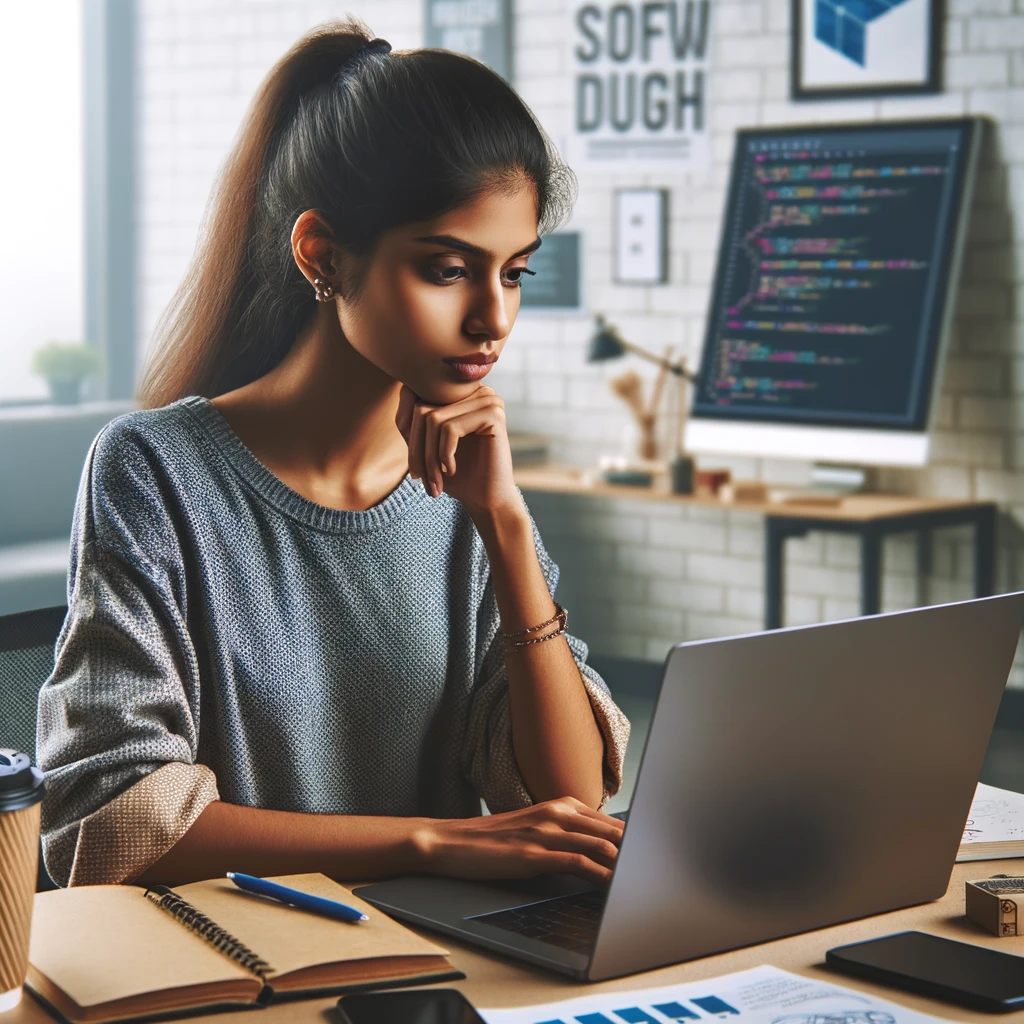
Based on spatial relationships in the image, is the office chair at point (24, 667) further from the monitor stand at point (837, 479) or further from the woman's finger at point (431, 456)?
the monitor stand at point (837, 479)

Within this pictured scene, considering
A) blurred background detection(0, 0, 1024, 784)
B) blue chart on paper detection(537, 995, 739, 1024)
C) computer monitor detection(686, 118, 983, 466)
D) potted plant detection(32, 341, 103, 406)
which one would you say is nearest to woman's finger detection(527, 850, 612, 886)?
blue chart on paper detection(537, 995, 739, 1024)

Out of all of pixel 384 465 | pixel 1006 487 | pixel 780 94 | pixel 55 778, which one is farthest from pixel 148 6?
pixel 55 778

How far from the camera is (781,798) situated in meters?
1.02

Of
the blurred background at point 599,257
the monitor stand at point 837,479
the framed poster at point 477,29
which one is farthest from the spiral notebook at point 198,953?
the framed poster at point 477,29

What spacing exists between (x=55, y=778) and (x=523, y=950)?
1.37 ft

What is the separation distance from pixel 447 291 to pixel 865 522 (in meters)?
2.74

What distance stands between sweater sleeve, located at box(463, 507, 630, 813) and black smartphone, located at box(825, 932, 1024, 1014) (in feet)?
1.61

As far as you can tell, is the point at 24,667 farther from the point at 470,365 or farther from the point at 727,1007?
the point at 727,1007

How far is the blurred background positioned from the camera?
166 inches

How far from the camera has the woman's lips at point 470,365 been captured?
139 centimetres

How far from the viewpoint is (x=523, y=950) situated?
3.39 feet

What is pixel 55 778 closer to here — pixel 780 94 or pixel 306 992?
pixel 306 992

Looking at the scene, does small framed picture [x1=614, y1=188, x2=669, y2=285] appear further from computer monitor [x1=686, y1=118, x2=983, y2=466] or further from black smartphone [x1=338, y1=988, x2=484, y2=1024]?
black smartphone [x1=338, y1=988, x2=484, y2=1024]

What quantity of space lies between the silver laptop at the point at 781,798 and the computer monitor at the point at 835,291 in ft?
9.80
